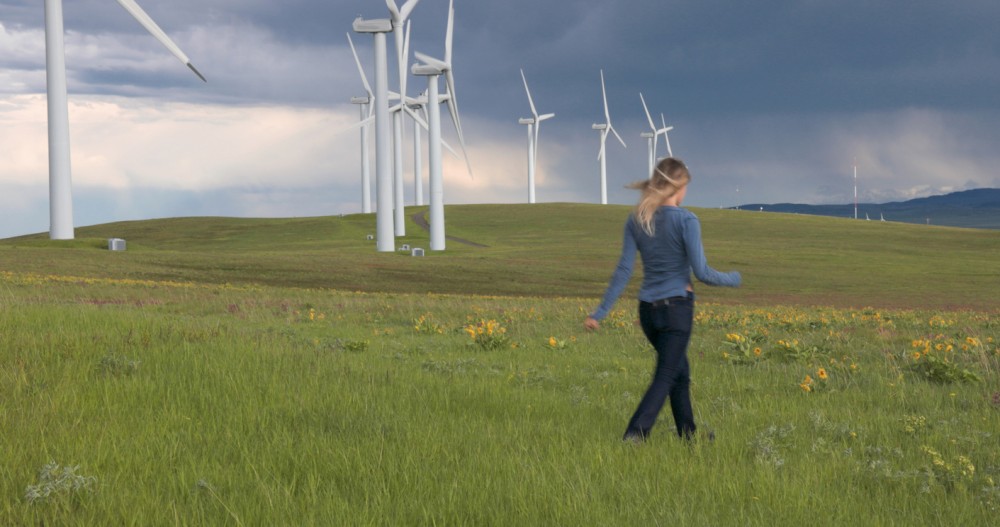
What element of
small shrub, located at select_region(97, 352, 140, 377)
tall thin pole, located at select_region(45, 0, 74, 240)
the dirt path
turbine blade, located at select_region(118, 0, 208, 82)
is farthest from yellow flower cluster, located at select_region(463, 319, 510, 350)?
the dirt path

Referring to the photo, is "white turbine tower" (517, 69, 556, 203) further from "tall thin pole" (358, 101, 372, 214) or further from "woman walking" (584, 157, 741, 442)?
"woman walking" (584, 157, 741, 442)

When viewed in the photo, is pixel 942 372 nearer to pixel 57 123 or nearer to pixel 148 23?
pixel 148 23

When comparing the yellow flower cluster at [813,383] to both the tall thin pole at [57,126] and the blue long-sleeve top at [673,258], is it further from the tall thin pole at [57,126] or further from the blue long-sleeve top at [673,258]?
the tall thin pole at [57,126]

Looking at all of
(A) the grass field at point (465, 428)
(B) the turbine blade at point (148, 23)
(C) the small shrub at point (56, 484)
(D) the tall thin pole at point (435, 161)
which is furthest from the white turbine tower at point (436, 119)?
(C) the small shrub at point (56, 484)

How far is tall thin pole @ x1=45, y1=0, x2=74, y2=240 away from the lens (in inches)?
2344

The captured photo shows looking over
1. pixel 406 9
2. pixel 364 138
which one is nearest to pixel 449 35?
pixel 406 9

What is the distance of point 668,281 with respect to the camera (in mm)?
6516

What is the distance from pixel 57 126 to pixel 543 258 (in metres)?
41.5

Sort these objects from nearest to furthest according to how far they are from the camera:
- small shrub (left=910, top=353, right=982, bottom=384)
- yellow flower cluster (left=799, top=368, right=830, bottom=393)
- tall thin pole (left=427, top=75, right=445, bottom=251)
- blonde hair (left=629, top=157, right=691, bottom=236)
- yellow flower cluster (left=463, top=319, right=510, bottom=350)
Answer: blonde hair (left=629, top=157, right=691, bottom=236) → yellow flower cluster (left=799, top=368, right=830, bottom=393) → small shrub (left=910, top=353, right=982, bottom=384) → yellow flower cluster (left=463, top=319, right=510, bottom=350) → tall thin pole (left=427, top=75, right=445, bottom=251)

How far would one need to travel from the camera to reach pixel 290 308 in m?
20.7

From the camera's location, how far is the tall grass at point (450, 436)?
4613 millimetres

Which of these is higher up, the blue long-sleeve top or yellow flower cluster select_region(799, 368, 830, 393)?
the blue long-sleeve top

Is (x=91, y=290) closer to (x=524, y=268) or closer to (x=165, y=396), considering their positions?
(x=165, y=396)

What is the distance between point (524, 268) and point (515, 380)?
1812 inches
